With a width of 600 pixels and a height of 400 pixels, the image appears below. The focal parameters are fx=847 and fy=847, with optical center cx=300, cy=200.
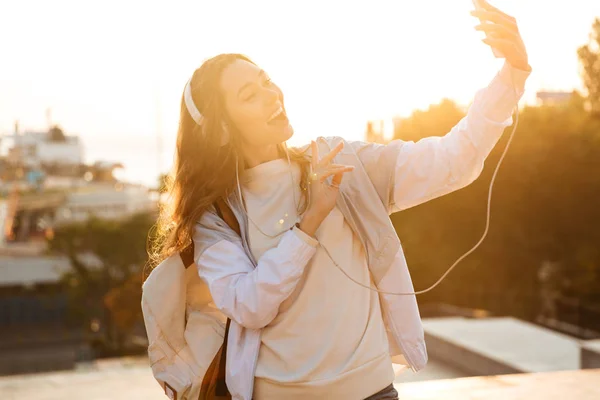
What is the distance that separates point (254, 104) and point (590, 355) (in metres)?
5.54

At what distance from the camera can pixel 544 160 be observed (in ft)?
61.9

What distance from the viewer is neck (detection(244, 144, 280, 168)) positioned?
1773 mm

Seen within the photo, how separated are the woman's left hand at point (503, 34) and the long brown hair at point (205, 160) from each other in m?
0.45

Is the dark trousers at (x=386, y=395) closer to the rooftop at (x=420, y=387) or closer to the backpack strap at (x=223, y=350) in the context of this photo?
the backpack strap at (x=223, y=350)

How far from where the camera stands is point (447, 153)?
5.34 ft

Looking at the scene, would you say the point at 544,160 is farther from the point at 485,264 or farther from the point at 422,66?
the point at 422,66

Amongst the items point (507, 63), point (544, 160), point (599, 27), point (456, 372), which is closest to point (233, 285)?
point (507, 63)

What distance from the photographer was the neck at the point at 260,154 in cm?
177

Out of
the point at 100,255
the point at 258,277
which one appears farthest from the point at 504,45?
the point at 100,255

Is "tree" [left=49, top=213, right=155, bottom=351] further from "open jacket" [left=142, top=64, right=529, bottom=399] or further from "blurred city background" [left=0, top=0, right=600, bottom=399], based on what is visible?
"open jacket" [left=142, top=64, right=529, bottom=399]

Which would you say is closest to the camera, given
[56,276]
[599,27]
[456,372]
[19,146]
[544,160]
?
[456,372]

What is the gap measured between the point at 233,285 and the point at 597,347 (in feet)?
18.5

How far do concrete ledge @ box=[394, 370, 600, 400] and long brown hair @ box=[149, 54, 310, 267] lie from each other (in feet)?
11.0

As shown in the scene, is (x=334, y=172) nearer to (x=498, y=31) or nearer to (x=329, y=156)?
(x=329, y=156)
